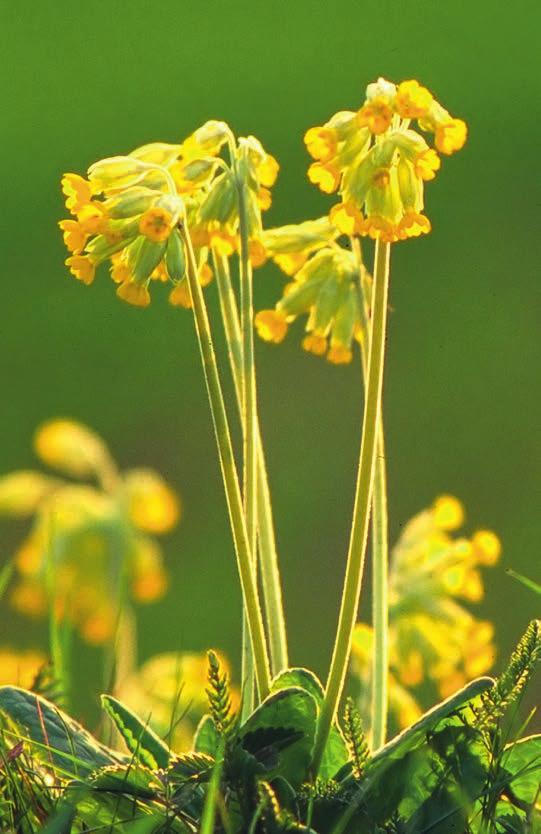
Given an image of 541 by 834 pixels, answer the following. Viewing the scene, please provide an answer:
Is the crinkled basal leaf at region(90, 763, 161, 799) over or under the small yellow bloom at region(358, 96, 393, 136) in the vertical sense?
under

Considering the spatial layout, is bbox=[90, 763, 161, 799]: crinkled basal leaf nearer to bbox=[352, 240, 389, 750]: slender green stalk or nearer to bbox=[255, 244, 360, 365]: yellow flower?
bbox=[352, 240, 389, 750]: slender green stalk

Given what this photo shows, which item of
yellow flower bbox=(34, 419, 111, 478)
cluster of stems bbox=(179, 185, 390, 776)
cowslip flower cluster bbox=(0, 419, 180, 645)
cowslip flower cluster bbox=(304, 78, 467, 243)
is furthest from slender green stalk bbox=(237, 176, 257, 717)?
yellow flower bbox=(34, 419, 111, 478)

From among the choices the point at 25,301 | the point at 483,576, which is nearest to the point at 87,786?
the point at 483,576

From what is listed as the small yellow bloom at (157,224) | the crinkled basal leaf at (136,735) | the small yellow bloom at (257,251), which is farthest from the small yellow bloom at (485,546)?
the small yellow bloom at (157,224)

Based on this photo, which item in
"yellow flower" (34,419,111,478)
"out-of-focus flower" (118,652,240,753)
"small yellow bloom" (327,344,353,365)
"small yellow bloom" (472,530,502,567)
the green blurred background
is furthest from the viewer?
A: the green blurred background

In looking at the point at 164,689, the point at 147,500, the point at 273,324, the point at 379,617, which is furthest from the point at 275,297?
the point at 379,617

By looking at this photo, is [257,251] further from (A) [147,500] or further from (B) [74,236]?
(A) [147,500]

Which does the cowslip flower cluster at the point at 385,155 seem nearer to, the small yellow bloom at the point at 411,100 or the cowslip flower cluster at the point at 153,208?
the small yellow bloom at the point at 411,100
